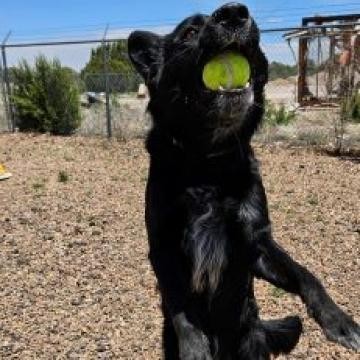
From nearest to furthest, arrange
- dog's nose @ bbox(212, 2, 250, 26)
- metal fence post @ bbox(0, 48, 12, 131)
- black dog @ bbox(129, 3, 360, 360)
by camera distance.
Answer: dog's nose @ bbox(212, 2, 250, 26), black dog @ bbox(129, 3, 360, 360), metal fence post @ bbox(0, 48, 12, 131)

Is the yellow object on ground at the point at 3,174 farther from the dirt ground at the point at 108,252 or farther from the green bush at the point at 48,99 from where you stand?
the green bush at the point at 48,99

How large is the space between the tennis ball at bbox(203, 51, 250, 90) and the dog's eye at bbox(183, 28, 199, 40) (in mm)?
194

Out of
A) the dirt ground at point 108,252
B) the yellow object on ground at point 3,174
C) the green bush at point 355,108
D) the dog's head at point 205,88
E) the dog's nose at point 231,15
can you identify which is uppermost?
the dog's nose at point 231,15

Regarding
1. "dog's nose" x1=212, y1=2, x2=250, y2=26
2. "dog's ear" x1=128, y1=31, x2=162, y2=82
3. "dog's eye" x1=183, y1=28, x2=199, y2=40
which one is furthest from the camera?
"dog's ear" x1=128, y1=31, x2=162, y2=82

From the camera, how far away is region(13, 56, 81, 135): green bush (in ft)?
46.2

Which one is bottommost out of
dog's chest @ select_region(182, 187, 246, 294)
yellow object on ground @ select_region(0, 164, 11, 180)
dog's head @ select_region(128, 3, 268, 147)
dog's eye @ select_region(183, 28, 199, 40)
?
yellow object on ground @ select_region(0, 164, 11, 180)

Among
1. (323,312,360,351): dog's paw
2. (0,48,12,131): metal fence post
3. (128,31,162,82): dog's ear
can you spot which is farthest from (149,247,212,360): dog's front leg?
(0,48,12,131): metal fence post

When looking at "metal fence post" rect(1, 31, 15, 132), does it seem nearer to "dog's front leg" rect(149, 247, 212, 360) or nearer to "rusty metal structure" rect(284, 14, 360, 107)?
"rusty metal structure" rect(284, 14, 360, 107)

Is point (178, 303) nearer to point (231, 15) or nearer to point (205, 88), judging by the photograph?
point (205, 88)

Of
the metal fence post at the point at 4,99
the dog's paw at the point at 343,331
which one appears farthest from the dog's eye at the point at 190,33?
the metal fence post at the point at 4,99

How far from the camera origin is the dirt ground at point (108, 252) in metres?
4.85

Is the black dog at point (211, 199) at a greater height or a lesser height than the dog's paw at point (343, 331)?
greater

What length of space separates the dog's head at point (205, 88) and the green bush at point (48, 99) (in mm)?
10912

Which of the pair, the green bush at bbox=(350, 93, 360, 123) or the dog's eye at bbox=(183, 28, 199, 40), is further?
the green bush at bbox=(350, 93, 360, 123)
